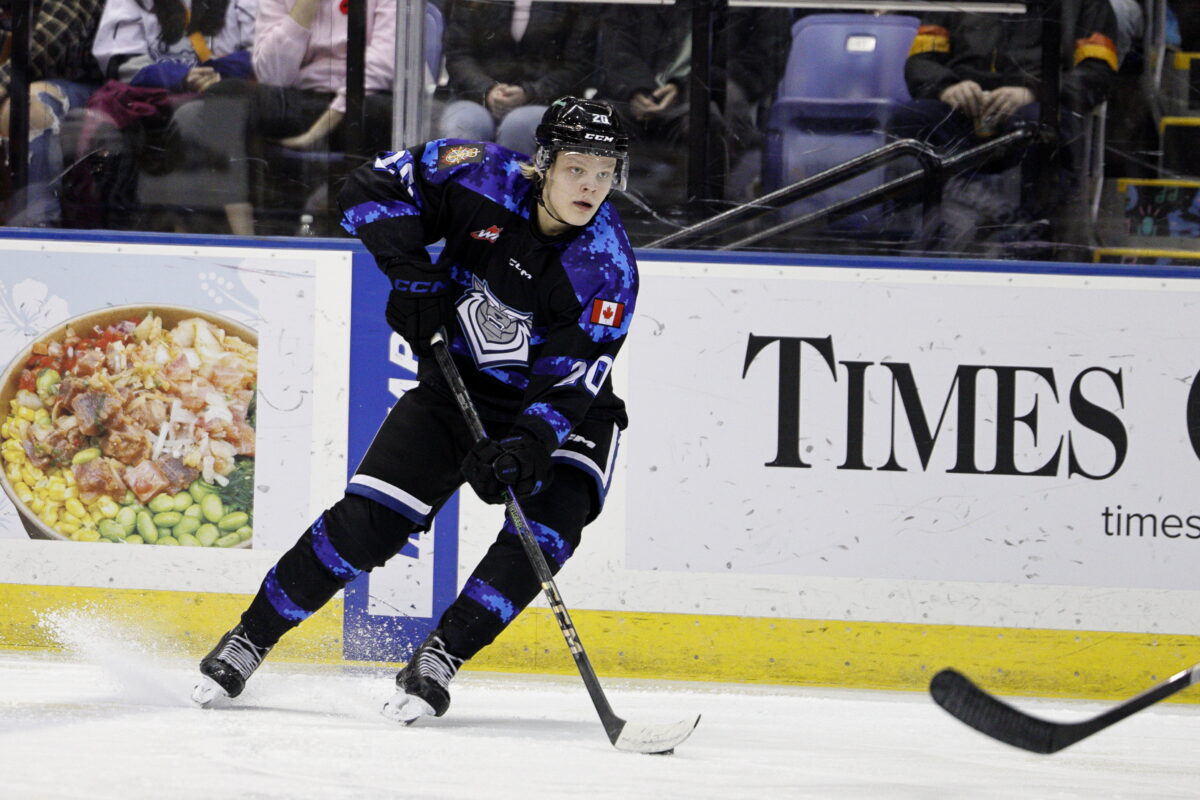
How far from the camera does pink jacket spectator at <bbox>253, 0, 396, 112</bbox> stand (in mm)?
3514

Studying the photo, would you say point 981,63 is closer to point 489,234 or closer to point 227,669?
point 489,234

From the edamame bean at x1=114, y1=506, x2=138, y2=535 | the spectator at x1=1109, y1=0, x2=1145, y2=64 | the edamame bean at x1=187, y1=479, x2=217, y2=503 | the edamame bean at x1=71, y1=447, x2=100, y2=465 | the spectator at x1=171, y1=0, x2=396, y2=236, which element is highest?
the spectator at x1=1109, y1=0, x2=1145, y2=64

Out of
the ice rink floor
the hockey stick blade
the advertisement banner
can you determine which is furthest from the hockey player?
the advertisement banner

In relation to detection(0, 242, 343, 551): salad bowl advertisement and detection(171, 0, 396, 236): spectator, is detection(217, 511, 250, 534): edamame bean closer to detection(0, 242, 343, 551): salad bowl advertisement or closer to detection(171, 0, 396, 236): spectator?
detection(0, 242, 343, 551): salad bowl advertisement

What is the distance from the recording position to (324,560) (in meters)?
2.48

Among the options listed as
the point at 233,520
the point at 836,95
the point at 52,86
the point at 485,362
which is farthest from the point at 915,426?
the point at 52,86

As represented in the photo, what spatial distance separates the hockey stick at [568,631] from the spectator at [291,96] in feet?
3.89

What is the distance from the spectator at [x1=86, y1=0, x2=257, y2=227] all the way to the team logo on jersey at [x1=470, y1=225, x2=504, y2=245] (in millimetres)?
1360

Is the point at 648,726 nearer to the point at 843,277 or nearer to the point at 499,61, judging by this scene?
the point at 843,277

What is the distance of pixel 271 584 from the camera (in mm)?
2496

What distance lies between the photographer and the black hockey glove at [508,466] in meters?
2.33

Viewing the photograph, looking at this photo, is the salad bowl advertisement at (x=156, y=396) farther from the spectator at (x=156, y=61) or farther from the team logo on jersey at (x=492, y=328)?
the team logo on jersey at (x=492, y=328)

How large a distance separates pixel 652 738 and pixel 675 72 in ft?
5.86

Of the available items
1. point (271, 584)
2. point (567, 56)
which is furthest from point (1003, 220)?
point (271, 584)
